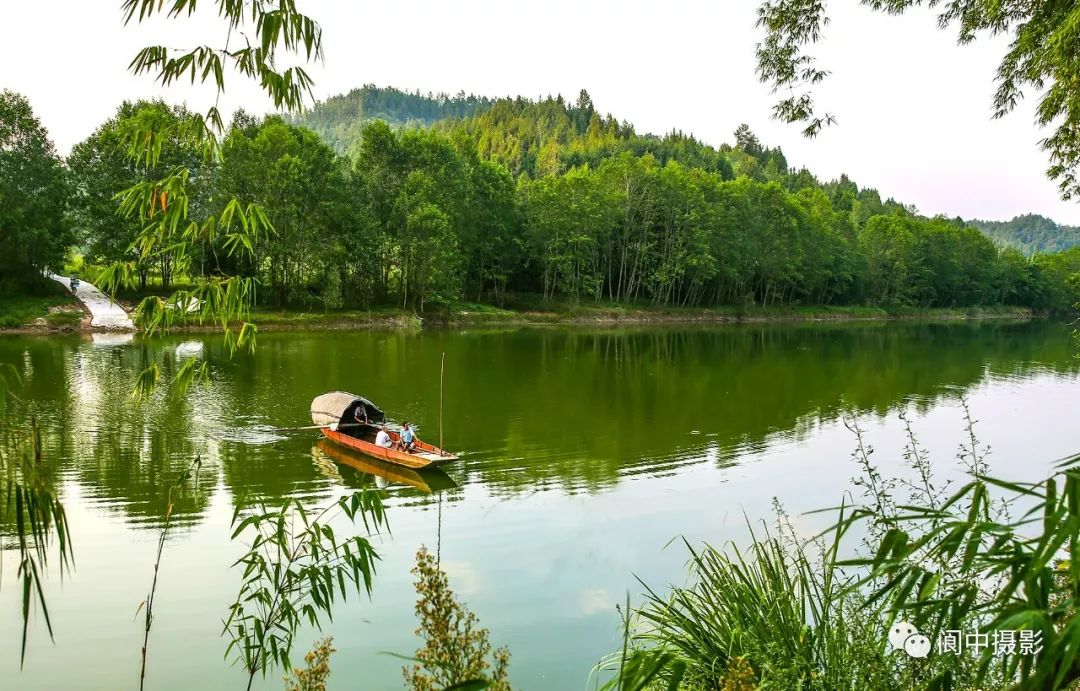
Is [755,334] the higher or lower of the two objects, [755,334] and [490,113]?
the lower

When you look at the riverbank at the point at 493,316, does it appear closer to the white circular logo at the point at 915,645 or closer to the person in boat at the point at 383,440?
the person in boat at the point at 383,440

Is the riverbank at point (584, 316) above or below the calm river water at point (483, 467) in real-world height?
above

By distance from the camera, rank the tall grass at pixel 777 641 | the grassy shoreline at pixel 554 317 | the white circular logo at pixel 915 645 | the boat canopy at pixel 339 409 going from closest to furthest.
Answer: the white circular logo at pixel 915 645
the tall grass at pixel 777 641
the boat canopy at pixel 339 409
the grassy shoreline at pixel 554 317

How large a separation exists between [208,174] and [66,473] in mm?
39313

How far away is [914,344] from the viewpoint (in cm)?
5034

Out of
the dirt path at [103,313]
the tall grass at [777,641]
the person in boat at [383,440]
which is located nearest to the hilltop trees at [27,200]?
the dirt path at [103,313]

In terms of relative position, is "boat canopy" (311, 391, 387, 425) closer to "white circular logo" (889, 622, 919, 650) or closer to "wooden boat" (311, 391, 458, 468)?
"wooden boat" (311, 391, 458, 468)

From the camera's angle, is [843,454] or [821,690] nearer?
[821,690]

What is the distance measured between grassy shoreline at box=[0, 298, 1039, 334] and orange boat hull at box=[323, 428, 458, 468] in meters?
12.4

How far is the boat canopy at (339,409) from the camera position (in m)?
17.5

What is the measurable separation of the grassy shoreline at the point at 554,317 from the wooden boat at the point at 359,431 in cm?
1062

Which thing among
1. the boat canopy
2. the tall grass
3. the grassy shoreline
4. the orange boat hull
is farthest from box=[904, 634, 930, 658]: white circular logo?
the grassy shoreline

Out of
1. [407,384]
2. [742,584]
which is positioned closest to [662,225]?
[407,384]

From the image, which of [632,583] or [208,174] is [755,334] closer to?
[208,174]
